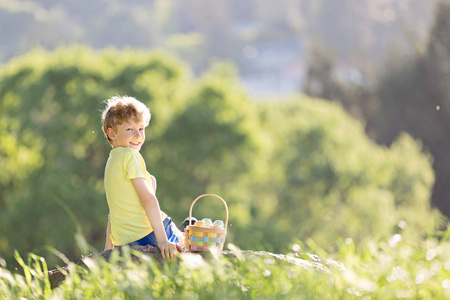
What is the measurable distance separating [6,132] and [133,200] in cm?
2560

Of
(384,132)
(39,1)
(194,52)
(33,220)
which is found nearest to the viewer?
(33,220)

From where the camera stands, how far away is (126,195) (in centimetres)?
466

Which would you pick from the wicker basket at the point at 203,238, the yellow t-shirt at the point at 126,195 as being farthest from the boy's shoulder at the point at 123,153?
the wicker basket at the point at 203,238

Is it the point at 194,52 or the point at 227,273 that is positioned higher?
the point at 194,52

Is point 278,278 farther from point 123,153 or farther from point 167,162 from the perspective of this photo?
point 167,162

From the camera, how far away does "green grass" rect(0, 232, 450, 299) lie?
3535 millimetres

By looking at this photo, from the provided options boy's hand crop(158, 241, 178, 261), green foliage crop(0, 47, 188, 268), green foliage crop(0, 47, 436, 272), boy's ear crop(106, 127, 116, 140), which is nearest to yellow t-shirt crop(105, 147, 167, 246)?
boy's ear crop(106, 127, 116, 140)

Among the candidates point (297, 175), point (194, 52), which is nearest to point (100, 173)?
point (297, 175)

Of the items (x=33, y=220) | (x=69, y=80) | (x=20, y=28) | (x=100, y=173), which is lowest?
(x=33, y=220)

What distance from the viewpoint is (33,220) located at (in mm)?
25469

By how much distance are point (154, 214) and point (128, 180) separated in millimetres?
302

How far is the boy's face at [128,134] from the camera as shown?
4.70 m

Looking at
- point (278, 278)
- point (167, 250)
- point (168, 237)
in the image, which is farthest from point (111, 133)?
point (278, 278)

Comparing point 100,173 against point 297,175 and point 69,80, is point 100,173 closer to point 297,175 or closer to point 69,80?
point 69,80
